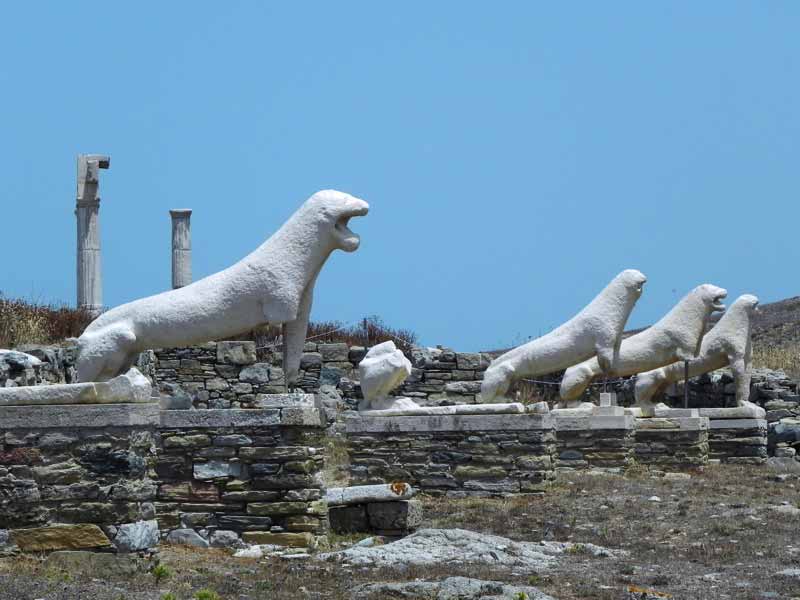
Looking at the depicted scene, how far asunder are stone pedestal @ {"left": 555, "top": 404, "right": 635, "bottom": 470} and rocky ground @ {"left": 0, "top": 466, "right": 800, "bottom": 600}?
229 cm

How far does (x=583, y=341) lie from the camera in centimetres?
1695

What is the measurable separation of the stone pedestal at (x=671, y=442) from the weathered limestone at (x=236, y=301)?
925cm

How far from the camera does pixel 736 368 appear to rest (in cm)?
2014

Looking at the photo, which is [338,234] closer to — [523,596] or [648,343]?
[523,596]

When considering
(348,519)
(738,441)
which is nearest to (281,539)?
(348,519)

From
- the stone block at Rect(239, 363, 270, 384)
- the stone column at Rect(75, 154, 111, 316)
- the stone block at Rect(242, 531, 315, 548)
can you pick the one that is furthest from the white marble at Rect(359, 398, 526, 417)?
the stone column at Rect(75, 154, 111, 316)

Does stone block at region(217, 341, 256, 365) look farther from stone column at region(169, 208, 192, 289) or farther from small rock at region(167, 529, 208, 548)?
small rock at region(167, 529, 208, 548)

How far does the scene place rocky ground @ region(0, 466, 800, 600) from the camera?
820 cm

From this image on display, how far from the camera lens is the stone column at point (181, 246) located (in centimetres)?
2306

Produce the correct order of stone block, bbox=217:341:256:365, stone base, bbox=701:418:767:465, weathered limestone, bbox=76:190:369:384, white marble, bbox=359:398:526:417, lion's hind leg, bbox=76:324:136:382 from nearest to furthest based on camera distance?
1. lion's hind leg, bbox=76:324:136:382
2. weathered limestone, bbox=76:190:369:384
3. white marble, bbox=359:398:526:417
4. stone block, bbox=217:341:256:365
5. stone base, bbox=701:418:767:465

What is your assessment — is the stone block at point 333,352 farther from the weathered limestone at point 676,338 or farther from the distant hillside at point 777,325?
the distant hillside at point 777,325

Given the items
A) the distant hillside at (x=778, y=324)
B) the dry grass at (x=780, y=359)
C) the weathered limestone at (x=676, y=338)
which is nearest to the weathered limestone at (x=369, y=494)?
the weathered limestone at (x=676, y=338)

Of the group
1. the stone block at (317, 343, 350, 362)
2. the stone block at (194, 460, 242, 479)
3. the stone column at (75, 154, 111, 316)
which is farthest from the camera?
the stone column at (75, 154, 111, 316)

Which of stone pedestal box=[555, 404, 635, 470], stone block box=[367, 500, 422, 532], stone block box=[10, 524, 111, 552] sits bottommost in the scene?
stone block box=[367, 500, 422, 532]
